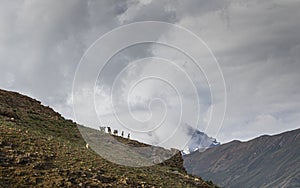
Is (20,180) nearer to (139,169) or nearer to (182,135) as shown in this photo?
(139,169)

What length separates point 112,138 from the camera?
75562 mm

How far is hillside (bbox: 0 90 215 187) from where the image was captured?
125 ft

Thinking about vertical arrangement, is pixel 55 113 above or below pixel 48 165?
above

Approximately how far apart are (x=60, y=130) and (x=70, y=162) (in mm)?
21457

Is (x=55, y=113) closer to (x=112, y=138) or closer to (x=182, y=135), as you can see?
(x=112, y=138)

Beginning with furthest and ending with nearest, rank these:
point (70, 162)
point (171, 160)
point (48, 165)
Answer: point (171, 160), point (70, 162), point (48, 165)

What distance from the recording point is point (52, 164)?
42.6 m

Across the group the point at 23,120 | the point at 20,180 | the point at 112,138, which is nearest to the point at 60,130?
the point at 23,120

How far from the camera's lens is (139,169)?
53.7 meters

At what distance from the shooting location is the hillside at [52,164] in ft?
125

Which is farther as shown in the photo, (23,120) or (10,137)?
(23,120)

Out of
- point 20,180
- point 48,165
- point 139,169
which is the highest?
point 139,169

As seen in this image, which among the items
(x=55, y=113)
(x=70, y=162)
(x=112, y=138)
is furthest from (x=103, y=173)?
(x=55, y=113)

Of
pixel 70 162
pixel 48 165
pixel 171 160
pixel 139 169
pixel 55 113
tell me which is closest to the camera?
pixel 48 165
